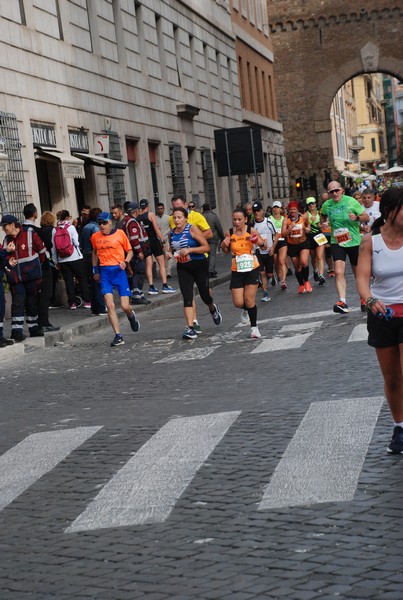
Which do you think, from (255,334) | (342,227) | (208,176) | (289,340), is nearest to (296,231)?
(342,227)

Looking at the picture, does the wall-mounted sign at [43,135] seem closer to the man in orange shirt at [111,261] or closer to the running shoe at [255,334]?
the man in orange shirt at [111,261]

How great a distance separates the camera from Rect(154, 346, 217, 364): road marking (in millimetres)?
13961

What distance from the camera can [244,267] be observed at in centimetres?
1595

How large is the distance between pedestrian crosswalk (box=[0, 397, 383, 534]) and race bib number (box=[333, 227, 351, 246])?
7.79 meters

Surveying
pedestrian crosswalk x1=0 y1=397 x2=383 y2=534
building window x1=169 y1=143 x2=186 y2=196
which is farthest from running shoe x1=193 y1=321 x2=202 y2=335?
building window x1=169 y1=143 x2=186 y2=196

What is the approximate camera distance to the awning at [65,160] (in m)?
24.8

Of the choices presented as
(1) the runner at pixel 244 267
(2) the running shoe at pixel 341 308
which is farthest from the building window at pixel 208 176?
(1) the runner at pixel 244 267

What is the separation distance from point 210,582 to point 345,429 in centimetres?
326

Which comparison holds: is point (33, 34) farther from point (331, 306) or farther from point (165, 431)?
point (165, 431)

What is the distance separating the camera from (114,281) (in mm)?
16531

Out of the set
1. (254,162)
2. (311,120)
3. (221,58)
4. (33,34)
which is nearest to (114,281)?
(33,34)

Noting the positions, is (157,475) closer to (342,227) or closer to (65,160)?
(342,227)

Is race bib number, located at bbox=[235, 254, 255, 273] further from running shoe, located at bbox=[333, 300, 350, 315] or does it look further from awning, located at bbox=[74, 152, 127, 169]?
awning, located at bbox=[74, 152, 127, 169]

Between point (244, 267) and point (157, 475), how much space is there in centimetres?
840
